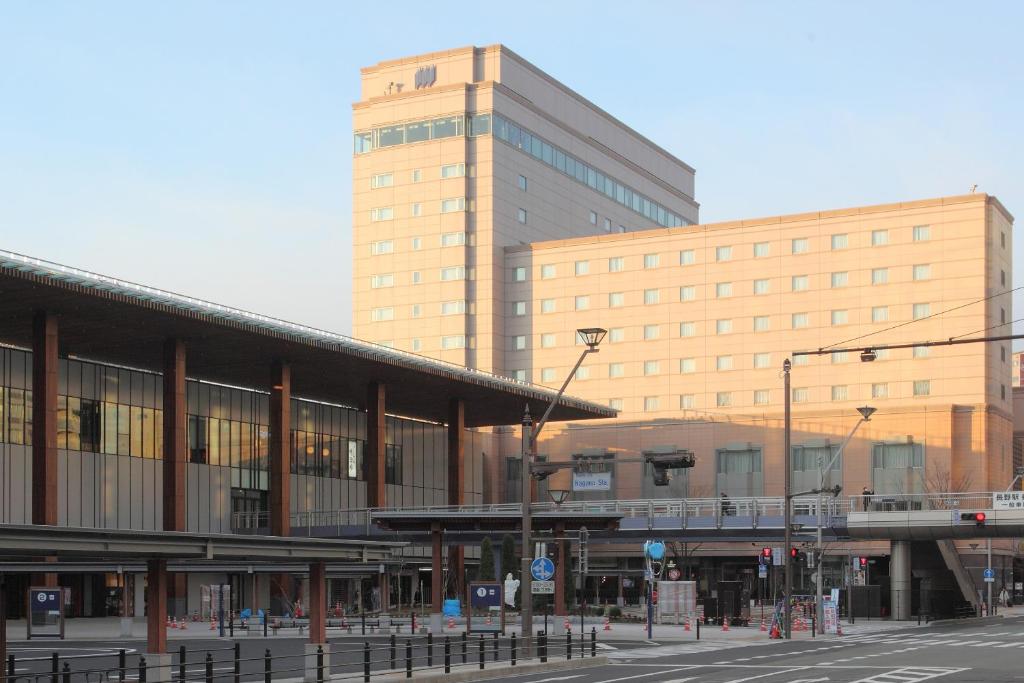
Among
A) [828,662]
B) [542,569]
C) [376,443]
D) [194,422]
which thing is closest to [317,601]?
[542,569]

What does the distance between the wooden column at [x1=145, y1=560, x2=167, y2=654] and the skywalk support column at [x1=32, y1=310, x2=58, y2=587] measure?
138 ft

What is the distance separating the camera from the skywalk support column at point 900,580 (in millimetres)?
74938

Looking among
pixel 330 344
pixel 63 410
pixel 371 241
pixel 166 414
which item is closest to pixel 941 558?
pixel 330 344

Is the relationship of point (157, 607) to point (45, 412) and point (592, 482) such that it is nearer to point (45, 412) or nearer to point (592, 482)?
point (592, 482)

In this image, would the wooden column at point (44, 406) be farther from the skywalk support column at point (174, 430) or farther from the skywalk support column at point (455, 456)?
the skywalk support column at point (455, 456)

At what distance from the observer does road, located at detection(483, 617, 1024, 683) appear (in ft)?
112

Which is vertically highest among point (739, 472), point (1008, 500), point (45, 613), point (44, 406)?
point (44, 406)

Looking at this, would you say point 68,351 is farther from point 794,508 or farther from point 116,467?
point 794,508

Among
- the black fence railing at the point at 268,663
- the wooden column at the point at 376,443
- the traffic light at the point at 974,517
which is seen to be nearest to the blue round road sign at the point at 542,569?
the black fence railing at the point at 268,663

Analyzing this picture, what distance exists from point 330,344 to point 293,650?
33.5 meters

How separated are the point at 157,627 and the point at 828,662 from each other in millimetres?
20833

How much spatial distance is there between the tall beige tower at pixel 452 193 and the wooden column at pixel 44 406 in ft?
216

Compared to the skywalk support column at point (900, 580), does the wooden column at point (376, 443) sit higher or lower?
higher

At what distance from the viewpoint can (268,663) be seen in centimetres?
2898
